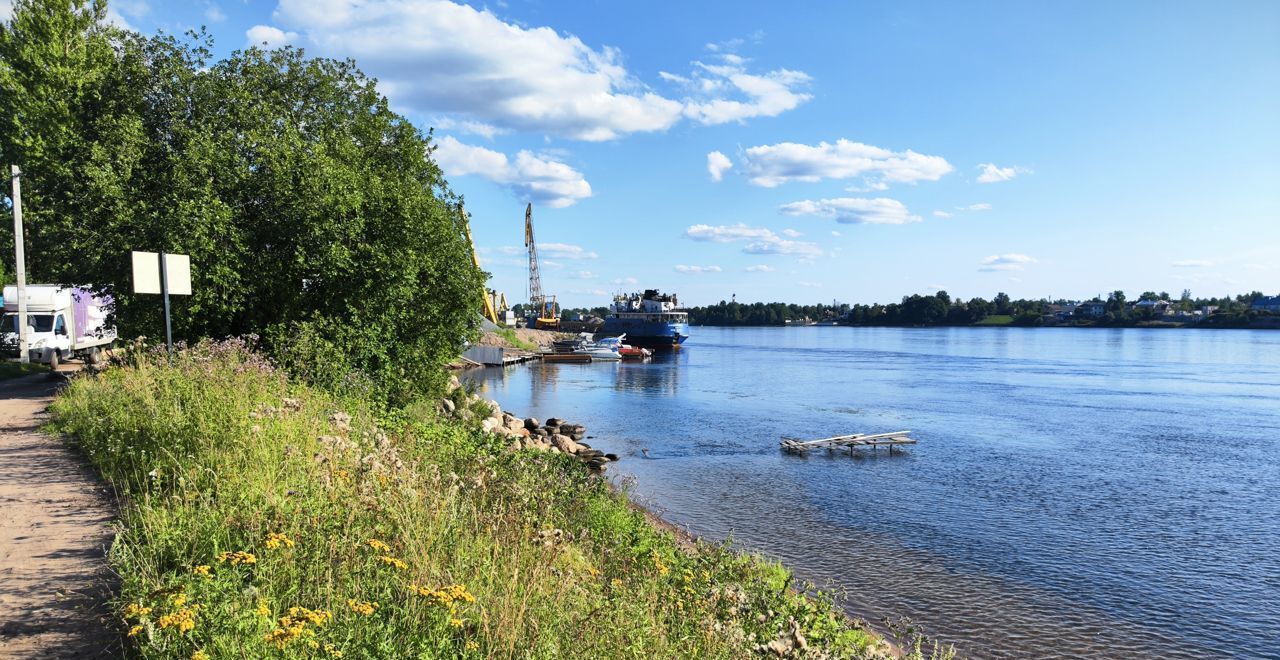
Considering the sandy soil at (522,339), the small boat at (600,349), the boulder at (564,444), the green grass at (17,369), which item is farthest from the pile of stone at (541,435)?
the small boat at (600,349)

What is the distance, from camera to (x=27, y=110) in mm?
26938

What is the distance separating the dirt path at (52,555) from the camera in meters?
4.82

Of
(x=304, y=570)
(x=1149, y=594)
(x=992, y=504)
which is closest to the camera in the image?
(x=304, y=570)

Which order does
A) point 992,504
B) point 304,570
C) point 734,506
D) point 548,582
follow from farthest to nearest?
1. point 992,504
2. point 734,506
3. point 548,582
4. point 304,570

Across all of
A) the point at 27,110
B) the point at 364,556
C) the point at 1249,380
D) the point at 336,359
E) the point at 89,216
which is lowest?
the point at 1249,380

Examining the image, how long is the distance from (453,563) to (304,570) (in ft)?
3.94

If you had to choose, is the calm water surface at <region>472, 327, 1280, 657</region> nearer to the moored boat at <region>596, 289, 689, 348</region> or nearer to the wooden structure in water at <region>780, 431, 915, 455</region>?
the wooden structure in water at <region>780, 431, 915, 455</region>

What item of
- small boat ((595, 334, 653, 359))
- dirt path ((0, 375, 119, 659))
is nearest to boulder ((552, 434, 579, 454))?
dirt path ((0, 375, 119, 659))

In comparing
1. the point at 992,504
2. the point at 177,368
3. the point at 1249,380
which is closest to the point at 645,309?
the point at 1249,380

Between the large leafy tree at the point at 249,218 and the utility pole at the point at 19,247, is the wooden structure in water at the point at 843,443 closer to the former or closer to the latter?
the large leafy tree at the point at 249,218

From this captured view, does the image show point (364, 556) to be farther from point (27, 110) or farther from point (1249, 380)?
point (1249, 380)

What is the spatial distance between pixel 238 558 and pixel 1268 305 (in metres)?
255

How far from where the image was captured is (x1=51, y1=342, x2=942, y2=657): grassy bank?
4816 millimetres

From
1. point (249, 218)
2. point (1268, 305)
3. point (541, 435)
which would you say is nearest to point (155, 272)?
point (249, 218)
